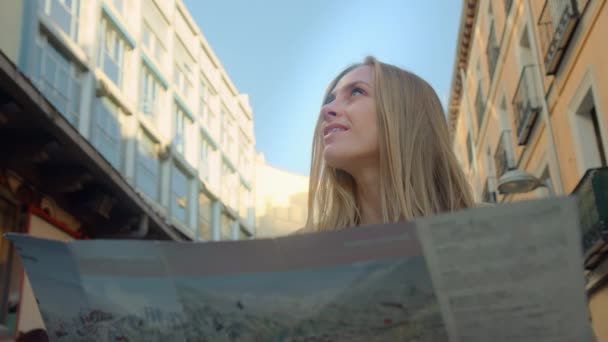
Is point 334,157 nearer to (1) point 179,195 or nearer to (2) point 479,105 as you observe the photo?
(2) point 479,105

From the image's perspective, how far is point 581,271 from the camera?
1.20m

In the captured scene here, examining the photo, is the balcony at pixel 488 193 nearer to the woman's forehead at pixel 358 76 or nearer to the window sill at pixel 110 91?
the window sill at pixel 110 91

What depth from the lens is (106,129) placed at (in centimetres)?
1587

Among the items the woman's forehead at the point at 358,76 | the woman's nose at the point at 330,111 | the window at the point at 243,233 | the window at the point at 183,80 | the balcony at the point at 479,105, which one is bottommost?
the woman's nose at the point at 330,111

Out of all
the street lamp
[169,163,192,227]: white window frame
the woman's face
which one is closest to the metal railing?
the street lamp

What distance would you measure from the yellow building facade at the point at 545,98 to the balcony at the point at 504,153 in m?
0.03

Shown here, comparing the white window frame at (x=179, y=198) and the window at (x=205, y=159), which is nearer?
the white window frame at (x=179, y=198)

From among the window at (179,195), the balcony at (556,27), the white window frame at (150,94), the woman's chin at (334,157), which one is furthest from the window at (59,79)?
the woman's chin at (334,157)

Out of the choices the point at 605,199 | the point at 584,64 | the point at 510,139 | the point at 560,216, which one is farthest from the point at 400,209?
the point at 510,139

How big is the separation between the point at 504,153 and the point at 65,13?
10.6 m

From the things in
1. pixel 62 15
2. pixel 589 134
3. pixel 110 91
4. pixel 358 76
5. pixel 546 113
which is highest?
pixel 62 15

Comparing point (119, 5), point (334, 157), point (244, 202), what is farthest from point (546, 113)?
point (244, 202)

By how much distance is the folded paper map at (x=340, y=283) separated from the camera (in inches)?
47.8

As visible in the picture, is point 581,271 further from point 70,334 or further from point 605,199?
point 605,199
